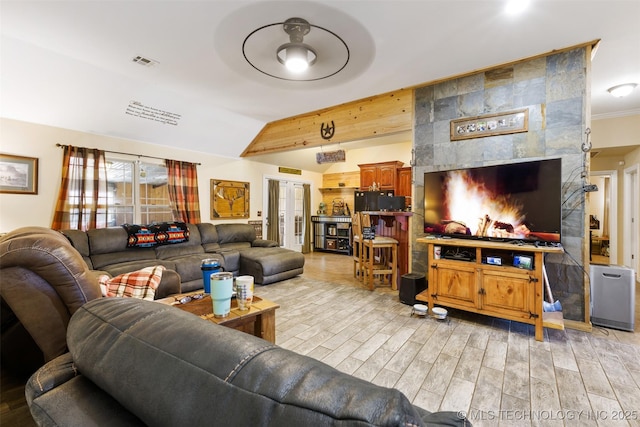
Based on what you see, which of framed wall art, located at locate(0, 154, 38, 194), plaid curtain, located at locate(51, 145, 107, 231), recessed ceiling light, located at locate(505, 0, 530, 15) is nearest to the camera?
recessed ceiling light, located at locate(505, 0, 530, 15)

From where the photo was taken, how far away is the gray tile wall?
2.74 m

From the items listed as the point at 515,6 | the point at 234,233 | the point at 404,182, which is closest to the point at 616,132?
the point at 404,182

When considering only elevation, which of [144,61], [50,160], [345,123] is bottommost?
[50,160]

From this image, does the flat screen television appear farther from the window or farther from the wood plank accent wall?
the window

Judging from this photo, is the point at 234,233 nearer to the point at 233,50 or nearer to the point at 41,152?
the point at 41,152

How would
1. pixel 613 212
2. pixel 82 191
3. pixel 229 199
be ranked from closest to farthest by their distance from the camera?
pixel 82 191
pixel 613 212
pixel 229 199

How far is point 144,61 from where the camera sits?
305cm

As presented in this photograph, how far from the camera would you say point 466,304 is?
111 inches

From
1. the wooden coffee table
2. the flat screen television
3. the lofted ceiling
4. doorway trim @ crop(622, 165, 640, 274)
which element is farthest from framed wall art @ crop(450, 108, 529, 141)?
doorway trim @ crop(622, 165, 640, 274)

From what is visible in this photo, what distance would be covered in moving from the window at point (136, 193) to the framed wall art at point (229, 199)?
898mm

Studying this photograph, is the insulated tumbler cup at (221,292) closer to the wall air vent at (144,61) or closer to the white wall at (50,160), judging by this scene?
the wall air vent at (144,61)

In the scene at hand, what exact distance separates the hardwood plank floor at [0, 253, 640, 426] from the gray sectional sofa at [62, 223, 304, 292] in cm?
121

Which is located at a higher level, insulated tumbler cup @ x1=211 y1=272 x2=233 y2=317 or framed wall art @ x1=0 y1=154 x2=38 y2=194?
framed wall art @ x1=0 y1=154 x2=38 y2=194

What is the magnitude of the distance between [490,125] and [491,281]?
1.76m
